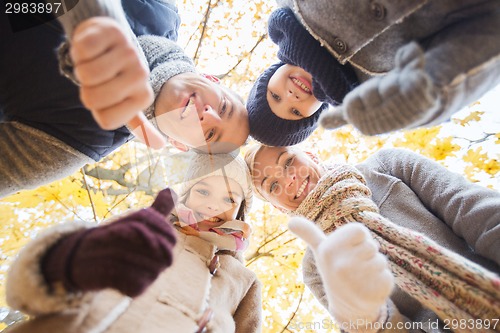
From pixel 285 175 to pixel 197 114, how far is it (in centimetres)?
56

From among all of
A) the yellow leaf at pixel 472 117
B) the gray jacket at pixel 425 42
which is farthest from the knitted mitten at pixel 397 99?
the yellow leaf at pixel 472 117

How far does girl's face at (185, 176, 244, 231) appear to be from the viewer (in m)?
1.53

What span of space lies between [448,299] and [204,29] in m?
2.21

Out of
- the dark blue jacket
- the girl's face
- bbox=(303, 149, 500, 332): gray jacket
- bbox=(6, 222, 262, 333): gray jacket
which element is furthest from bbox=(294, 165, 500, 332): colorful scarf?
the dark blue jacket

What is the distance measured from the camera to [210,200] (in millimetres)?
1525

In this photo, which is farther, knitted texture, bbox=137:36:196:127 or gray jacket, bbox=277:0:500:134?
knitted texture, bbox=137:36:196:127

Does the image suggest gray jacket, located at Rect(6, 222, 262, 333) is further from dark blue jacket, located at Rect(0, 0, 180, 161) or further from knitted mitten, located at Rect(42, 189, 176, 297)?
dark blue jacket, located at Rect(0, 0, 180, 161)

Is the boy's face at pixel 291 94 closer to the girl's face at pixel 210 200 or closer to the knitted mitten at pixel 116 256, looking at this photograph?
the girl's face at pixel 210 200

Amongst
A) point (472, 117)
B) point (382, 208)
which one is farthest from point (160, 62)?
point (472, 117)

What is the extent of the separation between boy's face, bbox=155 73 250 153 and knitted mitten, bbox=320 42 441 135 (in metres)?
0.75

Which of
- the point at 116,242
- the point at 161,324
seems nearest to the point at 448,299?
the point at 161,324

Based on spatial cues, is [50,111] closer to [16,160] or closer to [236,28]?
[16,160]

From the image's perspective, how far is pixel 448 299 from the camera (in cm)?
109

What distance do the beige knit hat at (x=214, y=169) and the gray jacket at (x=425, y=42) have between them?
0.79 metres
